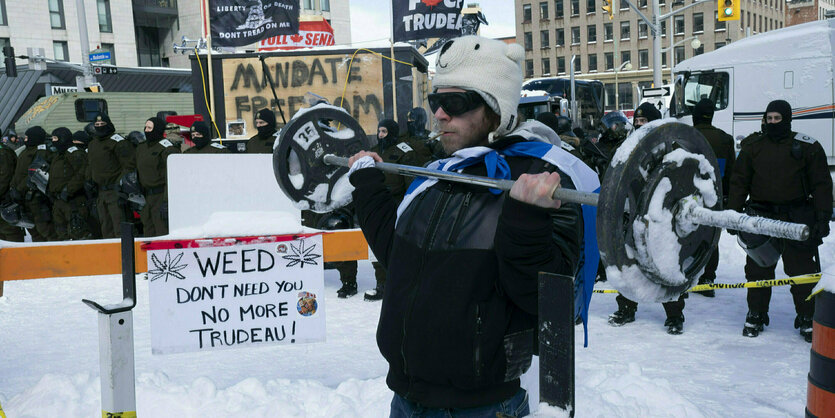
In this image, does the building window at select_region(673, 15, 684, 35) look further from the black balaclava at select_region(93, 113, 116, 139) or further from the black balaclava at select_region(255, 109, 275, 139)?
the black balaclava at select_region(255, 109, 275, 139)

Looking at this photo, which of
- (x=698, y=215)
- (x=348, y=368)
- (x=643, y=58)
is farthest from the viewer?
(x=643, y=58)

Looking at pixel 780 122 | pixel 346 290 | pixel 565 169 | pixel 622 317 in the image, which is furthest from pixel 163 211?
pixel 565 169

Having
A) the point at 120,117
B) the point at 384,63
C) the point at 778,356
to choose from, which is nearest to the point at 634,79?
the point at 120,117

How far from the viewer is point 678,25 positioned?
250ft

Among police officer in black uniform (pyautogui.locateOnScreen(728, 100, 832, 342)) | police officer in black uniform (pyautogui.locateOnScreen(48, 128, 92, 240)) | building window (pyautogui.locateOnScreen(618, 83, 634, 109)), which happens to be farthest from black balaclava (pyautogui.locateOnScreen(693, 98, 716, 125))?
building window (pyautogui.locateOnScreen(618, 83, 634, 109))

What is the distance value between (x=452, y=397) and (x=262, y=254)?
2327 mm

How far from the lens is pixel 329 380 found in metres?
5.27

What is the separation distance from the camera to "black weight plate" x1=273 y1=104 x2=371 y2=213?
3.73 m

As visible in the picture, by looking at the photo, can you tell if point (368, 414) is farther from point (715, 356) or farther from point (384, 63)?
point (384, 63)

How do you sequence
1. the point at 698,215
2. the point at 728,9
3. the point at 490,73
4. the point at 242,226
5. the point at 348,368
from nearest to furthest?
1. the point at 698,215
2. the point at 490,73
3. the point at 242,226
4. the point at 348,368
5. the point at 728,9

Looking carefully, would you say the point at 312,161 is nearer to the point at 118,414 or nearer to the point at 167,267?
the point at 167,267

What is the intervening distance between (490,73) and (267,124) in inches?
256

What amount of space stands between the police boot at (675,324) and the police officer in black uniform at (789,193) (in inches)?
20.8

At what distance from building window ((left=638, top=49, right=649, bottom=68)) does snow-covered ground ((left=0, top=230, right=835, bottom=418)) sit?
73017 mm
